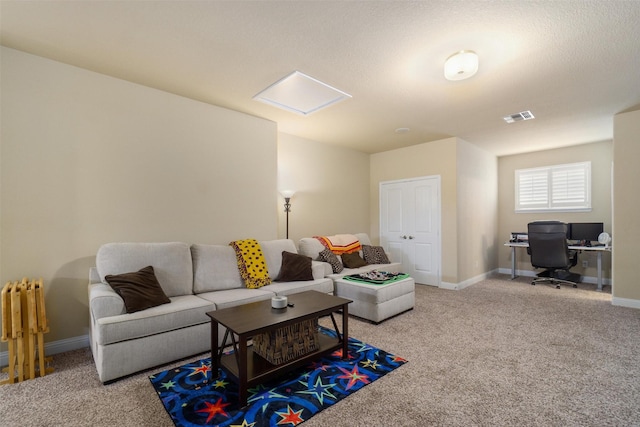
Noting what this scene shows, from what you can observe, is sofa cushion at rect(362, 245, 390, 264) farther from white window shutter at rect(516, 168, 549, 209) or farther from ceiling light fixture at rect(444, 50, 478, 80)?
white window shutter at rect(516, 168, 549, 209)

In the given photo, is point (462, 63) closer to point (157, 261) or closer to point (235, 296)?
point (235, 296)

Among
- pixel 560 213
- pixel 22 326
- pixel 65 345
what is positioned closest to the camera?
pixel 22 326

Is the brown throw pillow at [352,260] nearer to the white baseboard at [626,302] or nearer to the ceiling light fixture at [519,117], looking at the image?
the ceiling light fixture at [519,117]

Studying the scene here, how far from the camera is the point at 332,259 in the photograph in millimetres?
4254

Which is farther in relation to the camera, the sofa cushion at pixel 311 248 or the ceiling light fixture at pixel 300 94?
the sofa cushion at pixel 311 248

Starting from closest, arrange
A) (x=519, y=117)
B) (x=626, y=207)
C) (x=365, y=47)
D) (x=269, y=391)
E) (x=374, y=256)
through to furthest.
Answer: (x=269, y=391) → (x=365, y=47) → (x=626, y=207) → (x=519, y=117) → (x=374, y=256)

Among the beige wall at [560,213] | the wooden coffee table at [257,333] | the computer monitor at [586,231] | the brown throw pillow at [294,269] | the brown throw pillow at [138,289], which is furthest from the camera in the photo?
the beige wall at [560,213]

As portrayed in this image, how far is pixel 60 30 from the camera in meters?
2.24

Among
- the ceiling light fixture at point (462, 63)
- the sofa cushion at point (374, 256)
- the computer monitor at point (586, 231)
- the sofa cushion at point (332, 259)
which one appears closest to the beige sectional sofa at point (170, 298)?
the sofa cushion at point (332, 259)

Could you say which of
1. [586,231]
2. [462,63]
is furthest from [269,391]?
[586,231]

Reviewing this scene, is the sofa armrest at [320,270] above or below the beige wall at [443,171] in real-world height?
below

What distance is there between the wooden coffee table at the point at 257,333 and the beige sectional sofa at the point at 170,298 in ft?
1.31

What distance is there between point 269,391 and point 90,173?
8.58 feet

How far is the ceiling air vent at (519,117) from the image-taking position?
3.88 meters
